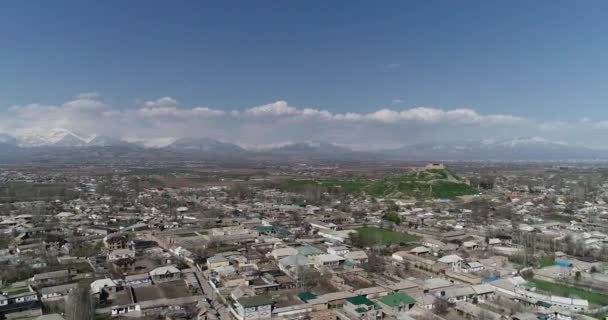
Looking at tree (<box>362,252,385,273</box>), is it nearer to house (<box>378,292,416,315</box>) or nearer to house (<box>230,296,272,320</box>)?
house (<box>378,292,416,315</box>)

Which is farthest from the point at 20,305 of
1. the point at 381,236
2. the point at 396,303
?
the point at 381,236

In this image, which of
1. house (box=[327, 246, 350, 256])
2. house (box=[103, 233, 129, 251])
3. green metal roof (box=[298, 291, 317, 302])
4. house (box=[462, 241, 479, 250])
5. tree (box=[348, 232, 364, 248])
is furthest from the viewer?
tree (box=[348, 232, 364, 248])

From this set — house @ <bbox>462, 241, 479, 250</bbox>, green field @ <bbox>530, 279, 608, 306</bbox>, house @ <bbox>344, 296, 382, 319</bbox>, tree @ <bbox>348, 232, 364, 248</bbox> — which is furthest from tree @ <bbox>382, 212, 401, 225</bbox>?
house @ <bbox>344, 296, 382, 319</bbox>

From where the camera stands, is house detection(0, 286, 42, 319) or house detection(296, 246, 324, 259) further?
house detection(296, 246, 324, 259)

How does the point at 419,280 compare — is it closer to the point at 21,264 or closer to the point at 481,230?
the point at 481,230

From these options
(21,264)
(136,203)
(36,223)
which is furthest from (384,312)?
(136,203)

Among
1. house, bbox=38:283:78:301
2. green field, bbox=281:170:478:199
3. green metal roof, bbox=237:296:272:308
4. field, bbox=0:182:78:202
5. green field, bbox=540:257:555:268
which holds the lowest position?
house, bbox=38:283:78:301
